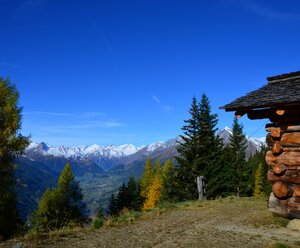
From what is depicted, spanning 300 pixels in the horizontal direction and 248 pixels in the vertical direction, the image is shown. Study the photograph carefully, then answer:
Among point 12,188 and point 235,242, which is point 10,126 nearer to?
point 12,188

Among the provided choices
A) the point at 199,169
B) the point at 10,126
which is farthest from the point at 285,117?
the point at 199,169

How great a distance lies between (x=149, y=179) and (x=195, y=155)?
1563 inches

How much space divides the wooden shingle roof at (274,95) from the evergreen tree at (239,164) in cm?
3336

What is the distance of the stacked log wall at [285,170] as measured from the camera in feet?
44.7

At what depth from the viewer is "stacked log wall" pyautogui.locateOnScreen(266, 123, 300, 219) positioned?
13.6 m

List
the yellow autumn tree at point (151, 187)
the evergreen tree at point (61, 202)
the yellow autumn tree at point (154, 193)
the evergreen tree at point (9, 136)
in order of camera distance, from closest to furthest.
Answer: the evergreen tree at point (9, 136) < the evergreen tree at point (61, 202) < the yellow autumn tree at point (154, 193) < the yellow autumn tree at point (151, 187)

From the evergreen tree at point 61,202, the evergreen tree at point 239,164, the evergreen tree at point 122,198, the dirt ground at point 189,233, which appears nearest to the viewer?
the dirt ground at point 189,233

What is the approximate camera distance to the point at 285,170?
45.8ft

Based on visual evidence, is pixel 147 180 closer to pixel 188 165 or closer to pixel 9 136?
pixel 188 165

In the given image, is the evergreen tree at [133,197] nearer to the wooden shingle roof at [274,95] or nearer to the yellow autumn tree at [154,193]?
the yellow autumn tree at [154,193]

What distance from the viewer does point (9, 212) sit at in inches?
1576

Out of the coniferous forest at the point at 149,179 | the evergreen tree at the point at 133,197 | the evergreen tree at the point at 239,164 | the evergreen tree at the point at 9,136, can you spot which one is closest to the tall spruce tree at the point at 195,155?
the coniferous forest at the point at 149,179

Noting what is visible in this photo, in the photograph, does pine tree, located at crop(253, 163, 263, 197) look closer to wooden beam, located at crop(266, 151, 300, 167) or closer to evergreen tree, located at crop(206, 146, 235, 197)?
evergreen tree, located at crop(206, 146, 235, 197)

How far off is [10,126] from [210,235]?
17703 mm
